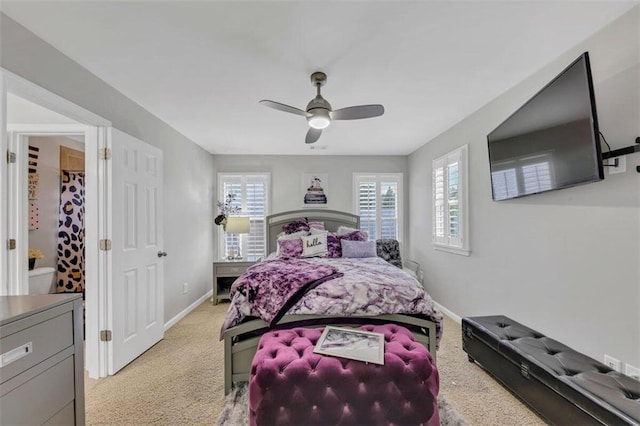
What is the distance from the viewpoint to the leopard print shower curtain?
3752 mm

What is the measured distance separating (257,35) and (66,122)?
216 cm

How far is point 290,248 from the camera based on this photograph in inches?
149

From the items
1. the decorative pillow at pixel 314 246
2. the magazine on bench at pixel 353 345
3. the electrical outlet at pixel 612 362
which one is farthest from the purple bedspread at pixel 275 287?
the electrical outlet at pixel 612 362

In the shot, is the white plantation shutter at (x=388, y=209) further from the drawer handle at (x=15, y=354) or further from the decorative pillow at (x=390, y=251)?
the drawer handle at (x=15, y=354)

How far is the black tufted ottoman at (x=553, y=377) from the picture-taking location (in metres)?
1.41

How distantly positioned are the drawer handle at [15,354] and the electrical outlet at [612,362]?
3.16 m

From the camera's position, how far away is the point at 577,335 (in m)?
2.01

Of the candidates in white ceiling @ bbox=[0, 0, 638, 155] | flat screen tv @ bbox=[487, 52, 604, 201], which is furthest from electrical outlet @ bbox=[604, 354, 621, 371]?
white ceiling @ bbox=[0, 0, 638, 155]

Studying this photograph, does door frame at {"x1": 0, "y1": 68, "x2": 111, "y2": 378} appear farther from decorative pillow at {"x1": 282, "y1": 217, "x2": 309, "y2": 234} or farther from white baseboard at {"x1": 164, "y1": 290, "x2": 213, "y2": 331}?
decorative pillow at {"x1": 282, "y1": 217, "x2": 309, "y2": 234}

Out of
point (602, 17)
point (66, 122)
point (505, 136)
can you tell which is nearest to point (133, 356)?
point (66, 122)

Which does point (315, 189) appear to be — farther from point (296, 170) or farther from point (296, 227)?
point (296, 227)

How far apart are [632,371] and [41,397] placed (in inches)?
124

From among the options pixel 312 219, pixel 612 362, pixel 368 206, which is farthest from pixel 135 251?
pixel 612 362

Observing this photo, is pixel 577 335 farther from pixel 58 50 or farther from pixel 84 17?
pixel 58 50
